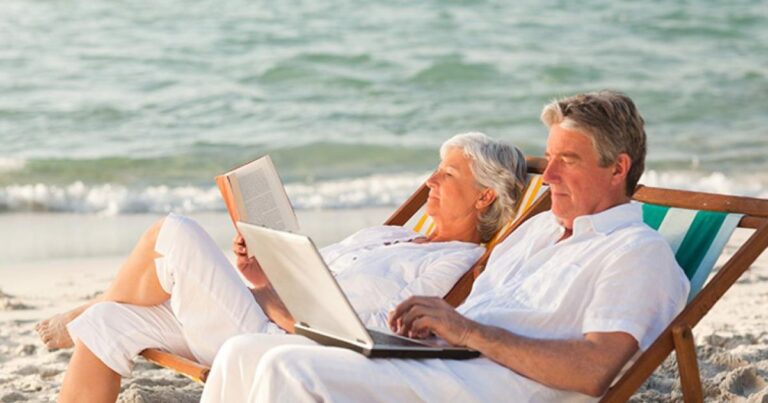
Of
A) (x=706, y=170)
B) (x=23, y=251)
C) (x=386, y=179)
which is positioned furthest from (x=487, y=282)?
(x=706, y=170)

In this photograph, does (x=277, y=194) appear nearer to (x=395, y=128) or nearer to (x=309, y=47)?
(x=395, y=128)

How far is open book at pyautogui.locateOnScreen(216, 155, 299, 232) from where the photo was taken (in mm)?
3867

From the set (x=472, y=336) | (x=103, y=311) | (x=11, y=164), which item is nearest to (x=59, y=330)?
(x=103, y=311)

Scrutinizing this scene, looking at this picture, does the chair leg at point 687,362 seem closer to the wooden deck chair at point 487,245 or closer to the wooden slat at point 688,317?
the wooden slat at point 688,317

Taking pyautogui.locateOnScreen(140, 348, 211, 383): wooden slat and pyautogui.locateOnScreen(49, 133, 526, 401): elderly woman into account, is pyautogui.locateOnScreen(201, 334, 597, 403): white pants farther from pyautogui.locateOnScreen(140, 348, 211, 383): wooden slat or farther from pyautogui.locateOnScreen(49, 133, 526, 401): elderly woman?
pyautogui.locateOnScreen(49, 133, 526, 401): elderly woman

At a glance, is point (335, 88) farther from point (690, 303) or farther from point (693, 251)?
point (690, 303)

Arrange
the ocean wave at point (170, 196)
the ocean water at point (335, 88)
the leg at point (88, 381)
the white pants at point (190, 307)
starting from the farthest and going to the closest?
the ocean water at point (335, 88) < the ocean wave at point (170, 196) < the white pants at point (190, 307) < the leg at point (88, 381)

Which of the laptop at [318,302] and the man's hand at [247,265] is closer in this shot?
the laptop at [318,302]

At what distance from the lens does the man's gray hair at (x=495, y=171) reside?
3959mm

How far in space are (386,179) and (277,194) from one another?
18.2 feet

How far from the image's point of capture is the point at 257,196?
3.90m

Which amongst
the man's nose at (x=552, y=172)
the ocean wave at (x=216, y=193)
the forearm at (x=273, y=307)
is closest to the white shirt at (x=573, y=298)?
the man's nose at (x=552, y=172)

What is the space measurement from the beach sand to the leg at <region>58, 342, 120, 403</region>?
647 mm

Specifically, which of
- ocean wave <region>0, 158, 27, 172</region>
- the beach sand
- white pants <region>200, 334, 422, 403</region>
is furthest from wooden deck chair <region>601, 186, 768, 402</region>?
ocean wave <region>0, 158, 27, 172</region>
